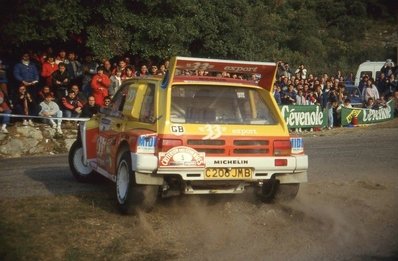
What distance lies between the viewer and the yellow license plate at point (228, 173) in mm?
7117

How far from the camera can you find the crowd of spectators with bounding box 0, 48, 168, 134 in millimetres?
15188

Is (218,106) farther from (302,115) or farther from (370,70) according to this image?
(370,70)

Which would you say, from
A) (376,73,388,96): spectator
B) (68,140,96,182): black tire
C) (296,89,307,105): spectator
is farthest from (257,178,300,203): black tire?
(376,73,388,96): spectator

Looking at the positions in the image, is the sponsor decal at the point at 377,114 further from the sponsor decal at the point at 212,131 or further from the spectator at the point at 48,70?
the sponsor decal at the point at 212,131

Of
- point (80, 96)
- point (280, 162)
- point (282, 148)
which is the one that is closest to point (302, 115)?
point (80, 96)

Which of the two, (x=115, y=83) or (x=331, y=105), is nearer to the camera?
(x=115, y=83)

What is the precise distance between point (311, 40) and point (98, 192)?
115 ft

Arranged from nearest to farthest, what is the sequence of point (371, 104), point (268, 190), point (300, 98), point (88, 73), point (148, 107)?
point (148, 107) < point (268, 190) < point (88, 73) < point (300, 98) < point (371, 104)

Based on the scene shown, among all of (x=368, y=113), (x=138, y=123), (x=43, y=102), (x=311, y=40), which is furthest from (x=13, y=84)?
(x=311, y=40)

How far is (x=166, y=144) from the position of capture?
7.02m

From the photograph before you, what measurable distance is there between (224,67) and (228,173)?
1.37m

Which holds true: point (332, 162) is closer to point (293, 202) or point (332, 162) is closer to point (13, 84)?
point (293, 202)

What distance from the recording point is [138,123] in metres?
7.64

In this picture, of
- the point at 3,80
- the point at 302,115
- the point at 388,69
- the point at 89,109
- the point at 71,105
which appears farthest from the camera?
the point at 388,69
